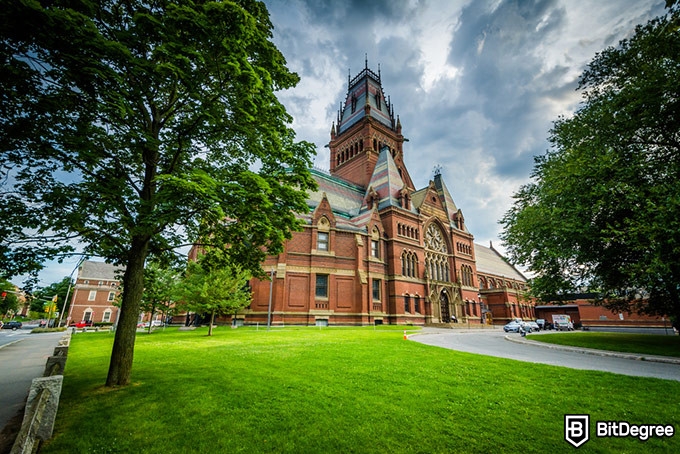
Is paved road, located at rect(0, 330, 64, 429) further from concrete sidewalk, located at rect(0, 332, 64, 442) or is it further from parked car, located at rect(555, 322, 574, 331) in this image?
parked car, located at rect(555, 322, 574, 331)

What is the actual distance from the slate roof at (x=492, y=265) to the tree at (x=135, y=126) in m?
64.9

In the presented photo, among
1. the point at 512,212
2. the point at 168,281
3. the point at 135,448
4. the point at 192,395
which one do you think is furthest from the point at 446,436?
the point at 168,281

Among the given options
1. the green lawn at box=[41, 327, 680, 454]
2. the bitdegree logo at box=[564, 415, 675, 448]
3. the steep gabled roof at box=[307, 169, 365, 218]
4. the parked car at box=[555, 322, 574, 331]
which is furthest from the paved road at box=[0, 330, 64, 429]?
the parked car at box=[555, 322, 574, 331]

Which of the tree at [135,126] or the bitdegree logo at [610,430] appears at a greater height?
the tree at [135,126]

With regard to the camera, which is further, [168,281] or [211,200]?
[168,281]

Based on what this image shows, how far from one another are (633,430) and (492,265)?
72.8 m

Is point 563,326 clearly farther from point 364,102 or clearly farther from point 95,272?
point 95,272

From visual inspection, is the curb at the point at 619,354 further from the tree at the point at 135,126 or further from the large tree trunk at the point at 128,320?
the large tree trunk at the point at 128,320

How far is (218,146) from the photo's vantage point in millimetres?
8828

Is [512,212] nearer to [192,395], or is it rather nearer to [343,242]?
[343,242]

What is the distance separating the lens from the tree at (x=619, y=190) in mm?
12071

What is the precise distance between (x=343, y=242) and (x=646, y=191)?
2534 cm

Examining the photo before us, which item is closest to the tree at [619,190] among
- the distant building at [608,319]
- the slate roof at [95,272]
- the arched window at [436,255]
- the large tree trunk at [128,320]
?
the large tree trunk at [128,320]

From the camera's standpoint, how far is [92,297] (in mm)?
66250
